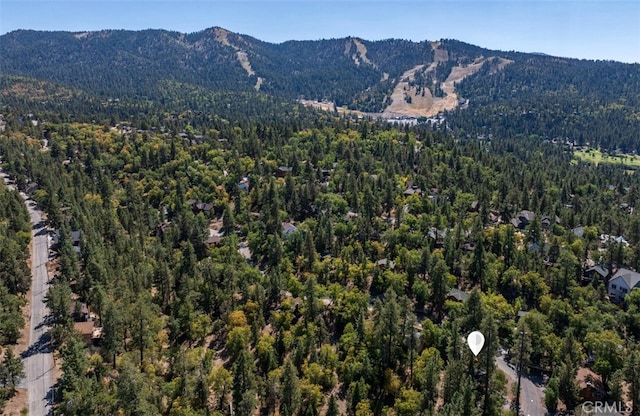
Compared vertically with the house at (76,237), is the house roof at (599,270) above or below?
below

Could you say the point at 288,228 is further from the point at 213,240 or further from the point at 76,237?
the point at 76,237

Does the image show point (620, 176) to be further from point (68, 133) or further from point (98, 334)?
point (68, 133)

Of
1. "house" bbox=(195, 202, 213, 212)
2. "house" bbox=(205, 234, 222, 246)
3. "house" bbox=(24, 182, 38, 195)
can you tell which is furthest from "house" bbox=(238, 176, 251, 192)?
"house" bbox=(24, 182, 38, 195)

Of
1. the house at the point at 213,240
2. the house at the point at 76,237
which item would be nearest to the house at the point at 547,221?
the house at the point at 213,240

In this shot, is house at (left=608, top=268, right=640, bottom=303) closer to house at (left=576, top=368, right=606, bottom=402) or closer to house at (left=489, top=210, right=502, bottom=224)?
house at (left=576, top=368, right=606, bottom=402)

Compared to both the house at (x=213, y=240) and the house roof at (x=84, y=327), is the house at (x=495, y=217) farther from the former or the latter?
the house roof at (x=84, y=327)

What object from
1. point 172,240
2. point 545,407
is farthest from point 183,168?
point 545,407

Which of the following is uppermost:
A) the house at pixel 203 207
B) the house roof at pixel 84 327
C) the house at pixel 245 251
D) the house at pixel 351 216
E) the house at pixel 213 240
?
the house at pixel 351 216
